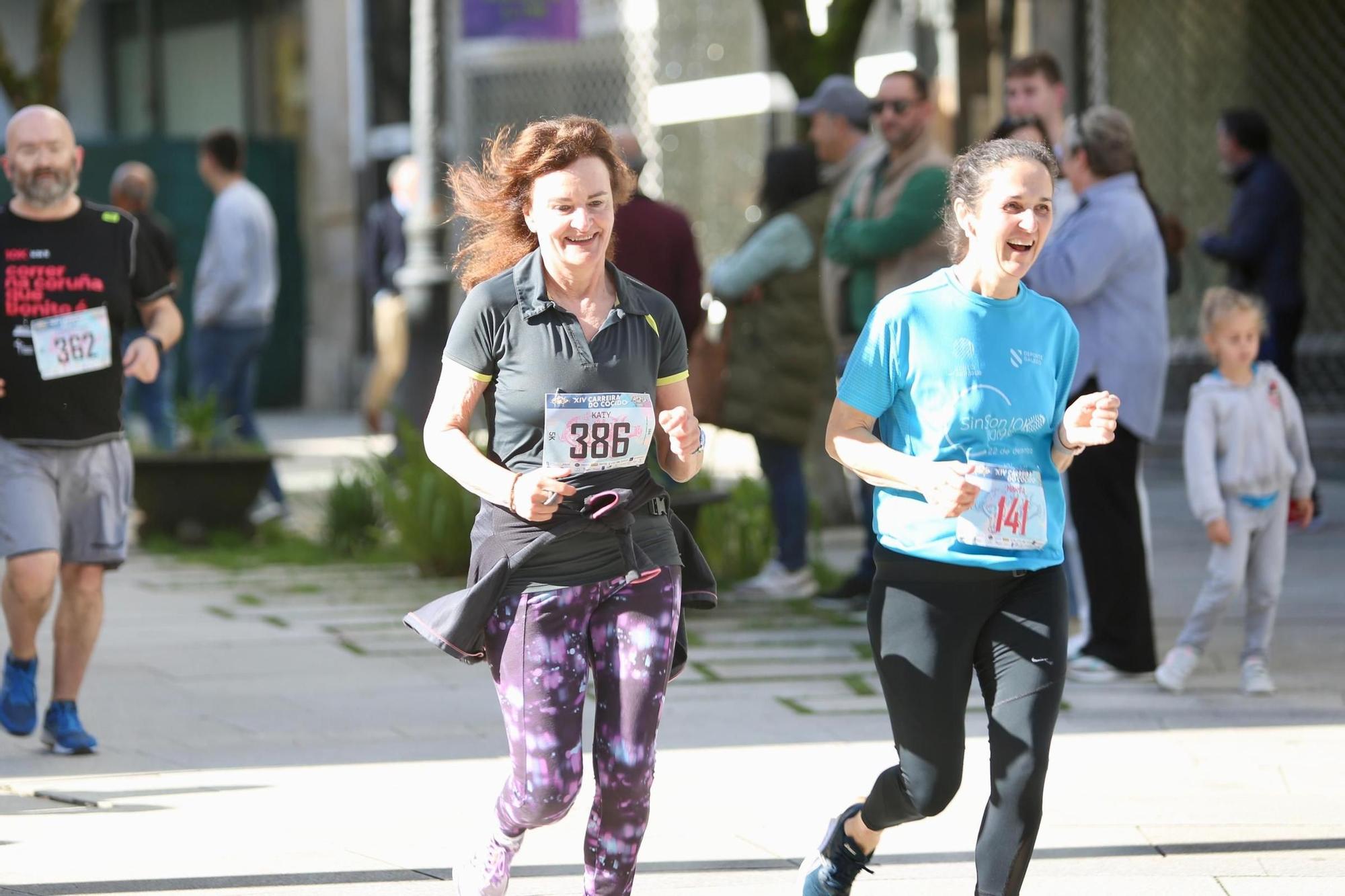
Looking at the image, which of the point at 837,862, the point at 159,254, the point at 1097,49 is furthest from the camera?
the point at 1097,49

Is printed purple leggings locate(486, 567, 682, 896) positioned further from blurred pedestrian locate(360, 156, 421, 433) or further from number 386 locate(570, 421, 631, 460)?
blurred pedestrian locate(360, 156, 421, 433)

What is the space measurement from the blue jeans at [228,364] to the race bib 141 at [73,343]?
228 inches

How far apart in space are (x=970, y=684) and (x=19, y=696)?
3265 millimetres

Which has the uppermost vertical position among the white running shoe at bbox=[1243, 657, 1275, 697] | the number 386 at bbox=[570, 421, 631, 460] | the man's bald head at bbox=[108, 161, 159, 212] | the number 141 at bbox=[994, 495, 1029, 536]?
the man's bald head at bbox=[108, 161, 159, 212]

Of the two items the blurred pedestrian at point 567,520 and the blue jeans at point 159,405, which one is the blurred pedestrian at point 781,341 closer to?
the blue jeans at point 159,405

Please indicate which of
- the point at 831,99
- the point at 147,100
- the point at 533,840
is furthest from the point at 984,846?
the point at 147,100

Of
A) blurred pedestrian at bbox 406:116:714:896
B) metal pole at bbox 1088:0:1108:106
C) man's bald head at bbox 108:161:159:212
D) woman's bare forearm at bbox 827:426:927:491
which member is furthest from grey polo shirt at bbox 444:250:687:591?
metal pole at bbox 1088:0:1108:106

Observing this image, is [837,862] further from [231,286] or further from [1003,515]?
[231,286]

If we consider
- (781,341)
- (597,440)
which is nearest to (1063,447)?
(597,440)

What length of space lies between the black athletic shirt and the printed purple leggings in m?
2.41

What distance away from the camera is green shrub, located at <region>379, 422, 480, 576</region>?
9.22 metres

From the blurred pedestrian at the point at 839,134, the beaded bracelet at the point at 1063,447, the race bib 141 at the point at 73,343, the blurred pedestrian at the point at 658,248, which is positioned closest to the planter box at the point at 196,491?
the blurred pedestrian at the point at 658,248

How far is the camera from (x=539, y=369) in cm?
398

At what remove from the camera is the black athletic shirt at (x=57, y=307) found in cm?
594
